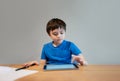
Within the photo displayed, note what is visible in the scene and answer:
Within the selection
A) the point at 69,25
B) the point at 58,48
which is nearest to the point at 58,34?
the point at 58,48

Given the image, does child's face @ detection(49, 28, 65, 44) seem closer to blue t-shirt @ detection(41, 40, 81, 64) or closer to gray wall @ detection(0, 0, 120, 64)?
blue t-shirt @ detection(41, 40, 81, 64)

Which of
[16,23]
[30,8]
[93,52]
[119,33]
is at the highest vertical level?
[30,8]

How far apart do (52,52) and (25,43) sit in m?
0.62

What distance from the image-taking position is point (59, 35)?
1451 millimetres

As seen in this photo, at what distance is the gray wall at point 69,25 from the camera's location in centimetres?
202

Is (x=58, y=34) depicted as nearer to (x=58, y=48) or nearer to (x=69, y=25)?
(x=58, y=48)

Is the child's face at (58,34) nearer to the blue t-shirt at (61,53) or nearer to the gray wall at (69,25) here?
the blue t-shirt at (61,53)

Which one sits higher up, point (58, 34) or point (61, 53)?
point (58, 34)

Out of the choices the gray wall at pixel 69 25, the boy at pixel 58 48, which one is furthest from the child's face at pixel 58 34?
the gray wall at pixel 69 25

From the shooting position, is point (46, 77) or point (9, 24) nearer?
point (46, 77)

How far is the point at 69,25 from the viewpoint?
2.04 m

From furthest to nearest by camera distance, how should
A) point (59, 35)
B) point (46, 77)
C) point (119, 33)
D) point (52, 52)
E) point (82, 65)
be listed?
point (119, 33) → point (52, 52) → point (59, 35) → point (82, 65) → point (46, 77)

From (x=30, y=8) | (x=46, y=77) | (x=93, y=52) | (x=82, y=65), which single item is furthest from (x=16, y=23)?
(x=46, y=77)

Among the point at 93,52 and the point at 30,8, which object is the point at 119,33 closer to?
the point at 93,52
